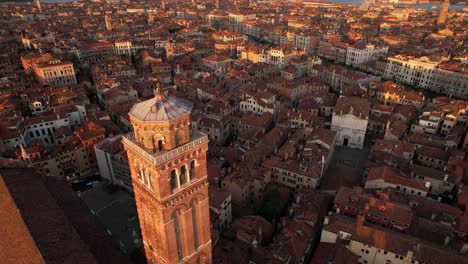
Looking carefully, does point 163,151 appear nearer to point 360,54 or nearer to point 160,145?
point 160,145

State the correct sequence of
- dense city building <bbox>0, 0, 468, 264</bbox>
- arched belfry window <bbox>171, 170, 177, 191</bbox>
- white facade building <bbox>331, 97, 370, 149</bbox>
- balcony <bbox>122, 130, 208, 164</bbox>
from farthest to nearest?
white facade building <bbox>331, 97, 370, 149</bbox> → dense city building <bbox>0, 0, 468, 264</bbox> → arched belfry window <bbox>171, 170, 177, 191</bbox> → balcony <bbox>122, 130, 208, 164</bbox>

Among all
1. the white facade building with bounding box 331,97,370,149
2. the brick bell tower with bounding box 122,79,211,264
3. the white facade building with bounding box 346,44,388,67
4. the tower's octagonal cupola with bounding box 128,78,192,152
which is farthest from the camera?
the white facade building with bounding box 346,44,388,67

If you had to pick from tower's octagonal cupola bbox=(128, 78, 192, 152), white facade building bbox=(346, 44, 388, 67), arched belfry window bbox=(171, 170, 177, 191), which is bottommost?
white facade building bbox=(346, 44, 388, 67)

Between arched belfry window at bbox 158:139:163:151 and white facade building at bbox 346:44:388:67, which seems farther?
white facade building at bbox 346:44:388:67

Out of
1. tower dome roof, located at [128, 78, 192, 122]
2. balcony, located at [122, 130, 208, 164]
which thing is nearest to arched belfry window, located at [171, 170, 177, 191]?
Answer: balcony, located at [122, 130, 208, 164]

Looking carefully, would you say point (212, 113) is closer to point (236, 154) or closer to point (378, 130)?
point (236, 154)

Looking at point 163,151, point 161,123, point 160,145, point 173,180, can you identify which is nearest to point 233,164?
point 173,180

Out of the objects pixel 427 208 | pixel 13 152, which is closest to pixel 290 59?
pixel 427 208

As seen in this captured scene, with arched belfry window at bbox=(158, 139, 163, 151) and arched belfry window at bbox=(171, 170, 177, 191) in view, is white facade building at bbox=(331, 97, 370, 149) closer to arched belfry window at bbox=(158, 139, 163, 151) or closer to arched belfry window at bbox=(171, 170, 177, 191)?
arched belfry window at bbox=(171, 170, 177, 191)
